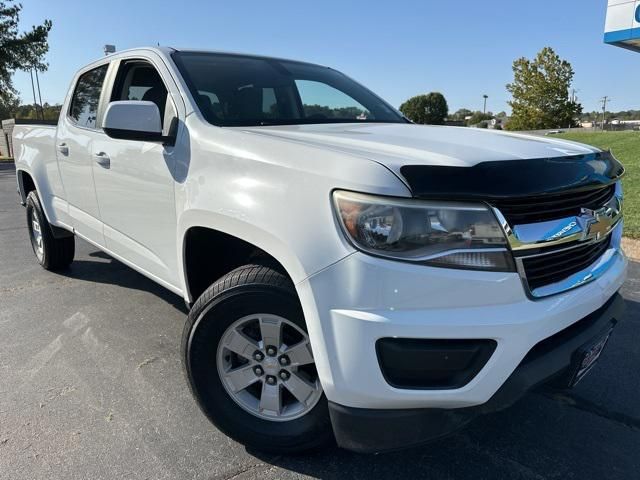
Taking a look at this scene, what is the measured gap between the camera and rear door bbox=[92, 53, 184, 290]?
8.91 feet

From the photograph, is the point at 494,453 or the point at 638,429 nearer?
the point at 494,453

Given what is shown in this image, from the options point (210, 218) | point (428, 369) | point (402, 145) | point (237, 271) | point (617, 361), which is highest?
point (402, 145)

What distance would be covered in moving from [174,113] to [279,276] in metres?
1.19

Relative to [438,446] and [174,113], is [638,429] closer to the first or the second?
[438,446]

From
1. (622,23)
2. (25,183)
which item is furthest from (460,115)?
(25,183)

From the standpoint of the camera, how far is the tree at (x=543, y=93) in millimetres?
44156

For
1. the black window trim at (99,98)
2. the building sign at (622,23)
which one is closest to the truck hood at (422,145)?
the black window trim at (99,98)

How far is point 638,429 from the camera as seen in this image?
8.43ft

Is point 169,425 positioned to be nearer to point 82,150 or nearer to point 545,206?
point 545,206

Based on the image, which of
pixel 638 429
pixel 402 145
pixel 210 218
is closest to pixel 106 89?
pixel 210 218

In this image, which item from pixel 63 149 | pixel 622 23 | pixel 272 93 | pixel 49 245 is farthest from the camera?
pixel 622 23

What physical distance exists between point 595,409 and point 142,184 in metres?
2.72

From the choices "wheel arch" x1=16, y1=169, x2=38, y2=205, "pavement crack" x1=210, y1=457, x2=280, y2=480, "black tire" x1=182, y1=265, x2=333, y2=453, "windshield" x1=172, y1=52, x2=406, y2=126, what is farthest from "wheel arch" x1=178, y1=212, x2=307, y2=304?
"wheel arch" x1=16, y1=169, x2=38, y2=205

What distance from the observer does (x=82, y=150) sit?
3.72 meters
